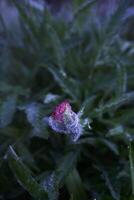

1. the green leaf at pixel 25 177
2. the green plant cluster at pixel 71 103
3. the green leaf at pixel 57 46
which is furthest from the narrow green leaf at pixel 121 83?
the green leaf at pixel 25 177

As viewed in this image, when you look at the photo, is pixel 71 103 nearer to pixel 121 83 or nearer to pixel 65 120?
pixel 121 83

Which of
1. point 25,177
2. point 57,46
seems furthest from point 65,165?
point 57,46

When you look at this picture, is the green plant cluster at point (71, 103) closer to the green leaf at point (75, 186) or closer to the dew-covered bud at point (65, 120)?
the green leaf at point (75, 186)

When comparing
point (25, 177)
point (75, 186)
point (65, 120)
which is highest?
point (65, 120)

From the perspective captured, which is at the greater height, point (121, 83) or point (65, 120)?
point (65, 120)

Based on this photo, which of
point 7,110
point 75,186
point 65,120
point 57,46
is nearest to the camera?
point 65,120

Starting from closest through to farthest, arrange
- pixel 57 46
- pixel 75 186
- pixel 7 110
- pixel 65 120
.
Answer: pixel 65 120 → pixel 75 186 → pixel 7 110 → pixel 57 46

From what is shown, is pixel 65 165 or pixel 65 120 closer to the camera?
pixel 65 120

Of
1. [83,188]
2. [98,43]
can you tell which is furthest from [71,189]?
[98,43]
